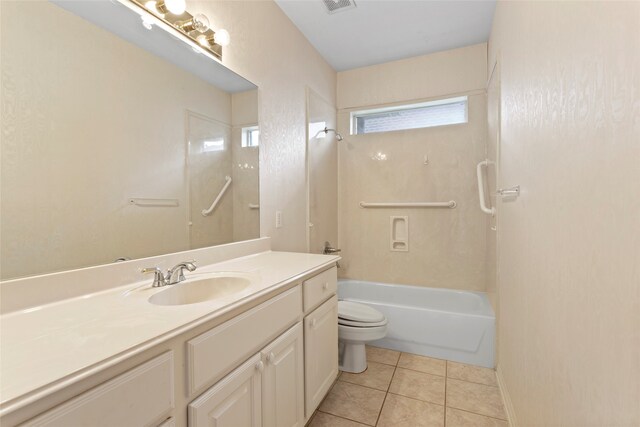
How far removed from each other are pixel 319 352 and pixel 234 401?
649 millimetres

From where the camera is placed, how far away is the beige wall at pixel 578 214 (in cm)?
53

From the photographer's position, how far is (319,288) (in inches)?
57.5

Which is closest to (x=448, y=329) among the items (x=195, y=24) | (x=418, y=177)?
(x=418, y=177)

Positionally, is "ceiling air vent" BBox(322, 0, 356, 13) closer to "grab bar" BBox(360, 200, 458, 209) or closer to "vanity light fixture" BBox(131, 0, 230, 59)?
"vanity light fixture" BBox(131, 0, 230, 59)

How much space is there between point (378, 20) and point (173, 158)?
1812 millimetres

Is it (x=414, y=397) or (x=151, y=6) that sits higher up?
(x=151, y=6)

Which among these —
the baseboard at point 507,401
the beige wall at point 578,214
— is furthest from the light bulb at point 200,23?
the baseboard at point 507,401

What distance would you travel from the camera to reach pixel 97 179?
3.26 ft

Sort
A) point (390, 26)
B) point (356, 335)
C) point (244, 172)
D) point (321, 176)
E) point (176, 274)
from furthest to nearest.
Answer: point (321, 176) < point (390, 26) < point (356, 335) < point (244, 172) < point (176, 274)

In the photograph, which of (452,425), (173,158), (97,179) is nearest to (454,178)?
(452,425)

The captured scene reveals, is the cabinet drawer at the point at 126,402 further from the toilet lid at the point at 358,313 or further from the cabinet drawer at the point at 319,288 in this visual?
the toilet lid at the point at 358,313

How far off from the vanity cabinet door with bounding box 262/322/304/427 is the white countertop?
0.25 metres

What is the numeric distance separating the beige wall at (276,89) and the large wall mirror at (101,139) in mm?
261

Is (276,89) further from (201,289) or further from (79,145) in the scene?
(201,289)
